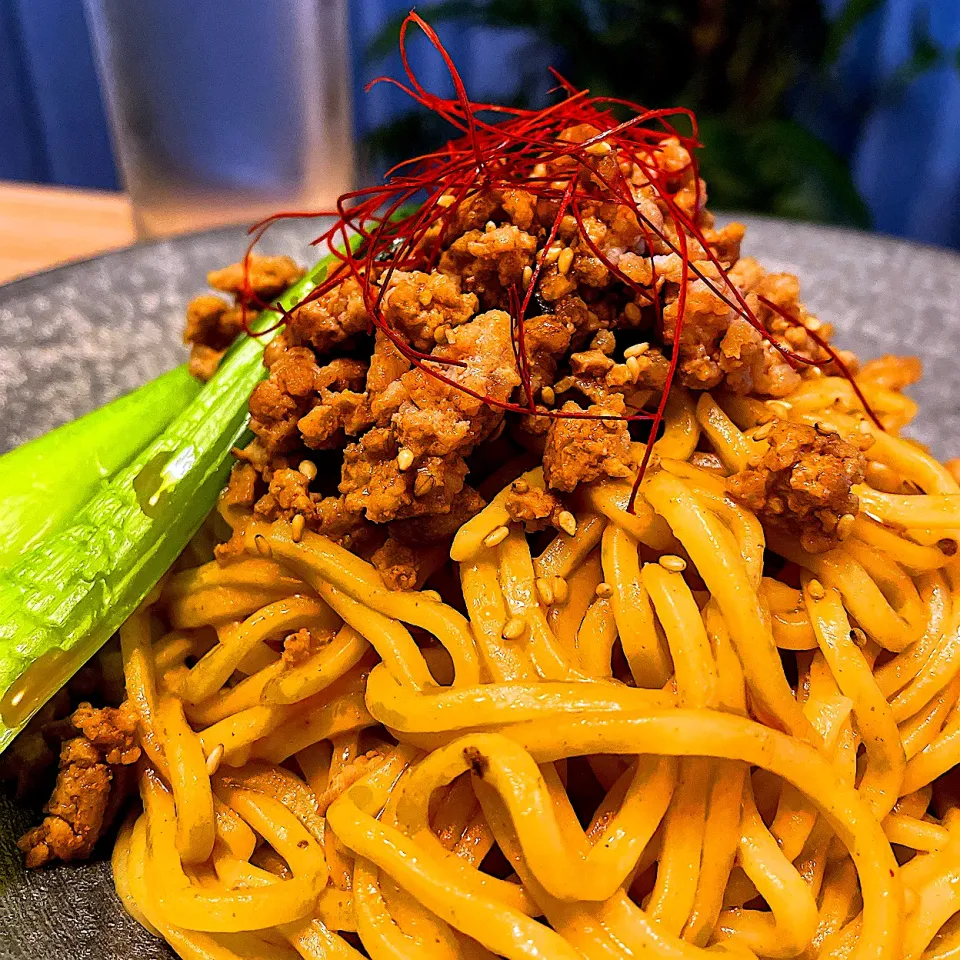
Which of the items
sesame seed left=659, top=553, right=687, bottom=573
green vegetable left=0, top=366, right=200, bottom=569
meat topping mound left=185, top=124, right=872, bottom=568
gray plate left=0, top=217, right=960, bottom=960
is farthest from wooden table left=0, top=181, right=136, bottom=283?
sesame seed left=659, top=553, right=687, bottom=573

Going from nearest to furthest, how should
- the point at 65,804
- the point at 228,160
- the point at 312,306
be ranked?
the point at 65,804 → the point at 312,306 → the point at 228,160

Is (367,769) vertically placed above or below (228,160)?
below

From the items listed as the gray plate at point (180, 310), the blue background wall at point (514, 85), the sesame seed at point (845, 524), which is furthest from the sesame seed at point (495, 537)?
the blue background wall at point (514, 85)

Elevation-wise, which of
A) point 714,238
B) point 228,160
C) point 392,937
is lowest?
point 392,937

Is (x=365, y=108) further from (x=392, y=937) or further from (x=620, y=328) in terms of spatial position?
(x=392, y=937)

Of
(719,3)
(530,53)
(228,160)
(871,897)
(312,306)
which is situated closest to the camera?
(871,897)

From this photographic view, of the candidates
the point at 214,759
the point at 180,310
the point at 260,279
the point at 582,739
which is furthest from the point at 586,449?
the point at 180,310

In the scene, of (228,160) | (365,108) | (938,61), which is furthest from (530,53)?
(228,160)
